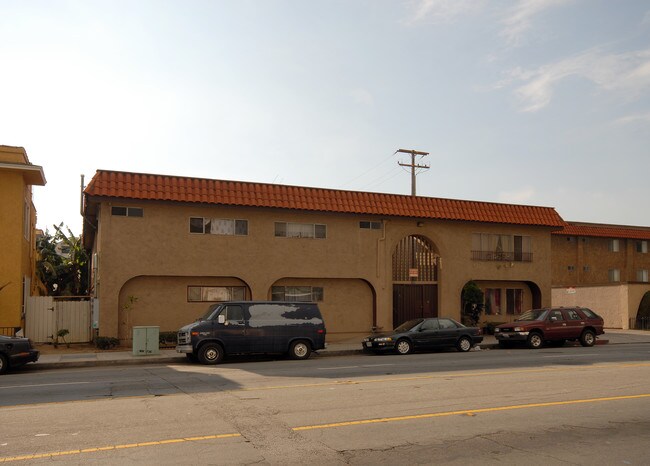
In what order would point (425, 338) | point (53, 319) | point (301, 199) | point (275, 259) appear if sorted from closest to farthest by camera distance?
point (425, 338)
point (53, 319)
point (275, 259)
point (301, 199)

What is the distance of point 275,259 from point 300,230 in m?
1.79

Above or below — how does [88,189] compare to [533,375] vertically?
above

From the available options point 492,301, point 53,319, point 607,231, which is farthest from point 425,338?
point 607,231

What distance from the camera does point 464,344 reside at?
77.6ft

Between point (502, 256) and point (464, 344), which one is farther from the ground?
point (502, 256)

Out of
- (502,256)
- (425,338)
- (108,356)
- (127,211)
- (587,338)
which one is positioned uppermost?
(127,211)

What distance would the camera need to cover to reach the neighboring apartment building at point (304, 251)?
78.1 ft

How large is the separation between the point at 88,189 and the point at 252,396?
1383 centimetres

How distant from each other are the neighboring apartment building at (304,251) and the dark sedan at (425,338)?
195 inches

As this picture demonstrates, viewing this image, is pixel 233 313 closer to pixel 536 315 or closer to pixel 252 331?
pixel 252 331

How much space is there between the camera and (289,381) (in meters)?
14.0

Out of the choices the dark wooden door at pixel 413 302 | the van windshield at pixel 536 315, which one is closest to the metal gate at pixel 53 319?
the dark wooden door at pixel 413 302

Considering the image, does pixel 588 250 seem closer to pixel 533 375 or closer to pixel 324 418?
pixel 533 375

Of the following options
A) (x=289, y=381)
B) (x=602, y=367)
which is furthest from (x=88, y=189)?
(x=602, y=367)
